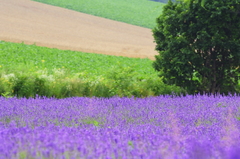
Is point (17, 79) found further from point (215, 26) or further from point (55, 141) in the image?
point (55, 141)

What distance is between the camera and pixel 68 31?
34219mm

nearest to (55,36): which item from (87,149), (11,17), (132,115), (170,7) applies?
(11,17)

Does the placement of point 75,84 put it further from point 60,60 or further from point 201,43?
point 60,60

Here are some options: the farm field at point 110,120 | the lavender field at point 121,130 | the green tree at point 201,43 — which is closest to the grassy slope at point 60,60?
the farm field at point 110,120

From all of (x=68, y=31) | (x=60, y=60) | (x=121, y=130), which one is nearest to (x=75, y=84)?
(x=121, y=130)

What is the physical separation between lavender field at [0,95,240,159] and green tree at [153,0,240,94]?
13.6 feet

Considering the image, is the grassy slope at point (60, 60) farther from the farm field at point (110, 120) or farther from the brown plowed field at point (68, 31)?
the brown plowed field at point (68, 31)

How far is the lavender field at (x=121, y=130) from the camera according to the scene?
8.34ft

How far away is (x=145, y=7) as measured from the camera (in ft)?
195

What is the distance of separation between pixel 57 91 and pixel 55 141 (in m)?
7.57

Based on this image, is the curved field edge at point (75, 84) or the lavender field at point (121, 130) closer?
the lavender field at point (121, 130)

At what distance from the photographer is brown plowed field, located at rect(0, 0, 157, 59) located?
2783cm

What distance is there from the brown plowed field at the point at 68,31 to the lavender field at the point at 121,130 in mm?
21095

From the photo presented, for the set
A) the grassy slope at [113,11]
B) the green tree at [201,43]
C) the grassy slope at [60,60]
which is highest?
the grassy slope at [113,11]
